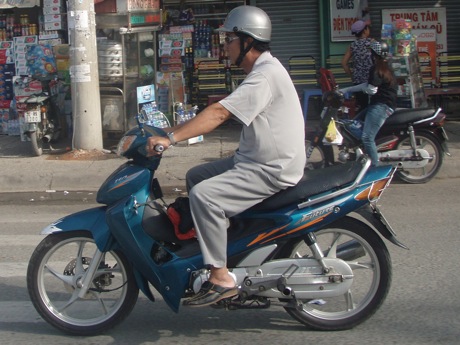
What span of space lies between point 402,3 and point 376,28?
2.21ft

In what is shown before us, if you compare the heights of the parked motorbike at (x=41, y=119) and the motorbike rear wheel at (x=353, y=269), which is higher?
the parked motorbike at (x=41, y=119)

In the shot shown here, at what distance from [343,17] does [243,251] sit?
1000 centimetres

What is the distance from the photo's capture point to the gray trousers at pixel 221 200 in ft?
13.8

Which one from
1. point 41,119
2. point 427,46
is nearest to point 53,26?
point 41,119

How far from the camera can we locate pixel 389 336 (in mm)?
4535

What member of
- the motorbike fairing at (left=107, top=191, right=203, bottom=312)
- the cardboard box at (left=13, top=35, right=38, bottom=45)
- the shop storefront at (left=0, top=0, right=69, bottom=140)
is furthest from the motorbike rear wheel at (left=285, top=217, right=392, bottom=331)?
the cardboard box at (left=13, top=35, right=38, bottom=45)

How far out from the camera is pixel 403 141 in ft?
30.5

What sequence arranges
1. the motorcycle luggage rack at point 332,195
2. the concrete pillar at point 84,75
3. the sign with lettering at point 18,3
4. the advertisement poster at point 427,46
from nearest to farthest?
the motorcycle luggage rack at point 332,195
the concrete pillar at point 84,75
the sign with lettering at point 18,3
the advertisement poster at point 427,46

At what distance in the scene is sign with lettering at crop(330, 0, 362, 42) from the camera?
13.6 metres

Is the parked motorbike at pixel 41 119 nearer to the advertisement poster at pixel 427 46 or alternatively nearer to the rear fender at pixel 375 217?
the advertisement poster at pixel 427 46

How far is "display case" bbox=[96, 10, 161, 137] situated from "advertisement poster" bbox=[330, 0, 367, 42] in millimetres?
3695

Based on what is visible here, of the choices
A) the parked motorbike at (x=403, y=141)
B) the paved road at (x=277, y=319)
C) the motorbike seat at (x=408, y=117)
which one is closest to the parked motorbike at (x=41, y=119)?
the parked motorbike at (x=403, y=141)

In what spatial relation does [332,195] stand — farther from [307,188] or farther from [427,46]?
[427,46]

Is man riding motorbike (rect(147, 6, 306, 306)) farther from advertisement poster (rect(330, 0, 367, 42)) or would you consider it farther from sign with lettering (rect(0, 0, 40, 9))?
advertisement poster (rect(330, 0, 367, 42))
